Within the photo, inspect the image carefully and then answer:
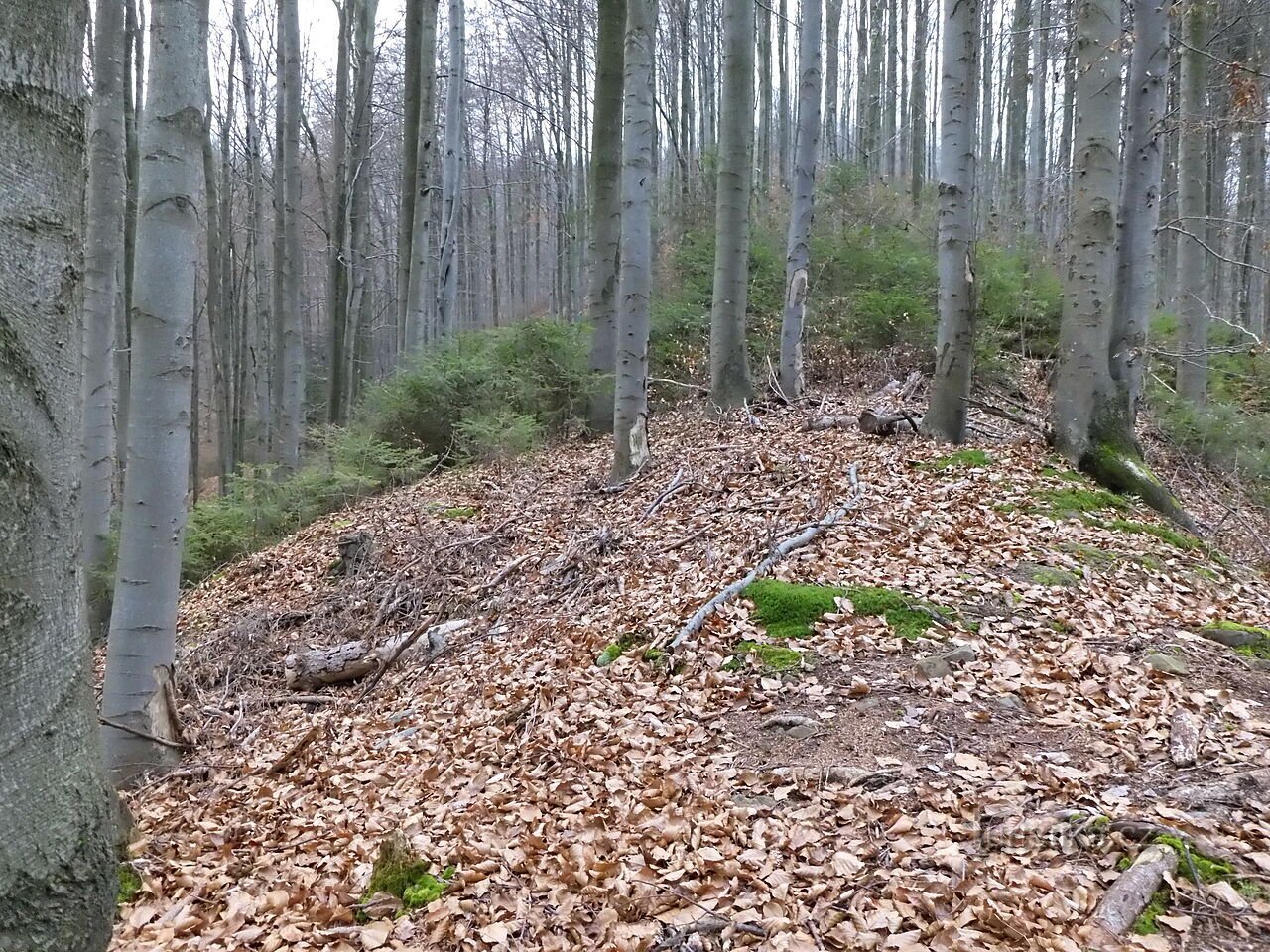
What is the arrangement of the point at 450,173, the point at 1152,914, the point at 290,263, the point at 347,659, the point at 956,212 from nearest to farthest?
the point at 1152,914 < the point at 347,659 < the point at 956,212 < the point at 290,263 < the point at 450,173

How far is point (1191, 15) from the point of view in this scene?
11977 millimetres

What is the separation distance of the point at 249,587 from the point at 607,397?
5583mm

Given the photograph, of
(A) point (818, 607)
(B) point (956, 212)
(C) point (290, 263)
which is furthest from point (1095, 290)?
(C) point (290, 263)

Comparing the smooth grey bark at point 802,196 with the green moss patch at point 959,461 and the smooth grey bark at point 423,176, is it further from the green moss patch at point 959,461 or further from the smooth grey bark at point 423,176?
the smooth grey bark at point 423,176

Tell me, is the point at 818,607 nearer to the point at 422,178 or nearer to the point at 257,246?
the point at 422,178

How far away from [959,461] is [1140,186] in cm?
467

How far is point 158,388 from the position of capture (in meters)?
4.43

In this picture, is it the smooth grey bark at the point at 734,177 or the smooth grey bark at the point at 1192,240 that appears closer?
the smooth grey bark at the point at 734,177

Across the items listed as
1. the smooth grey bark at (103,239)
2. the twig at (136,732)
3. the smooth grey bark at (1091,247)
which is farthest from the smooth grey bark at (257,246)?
the smooth grey bark at (1091,247)

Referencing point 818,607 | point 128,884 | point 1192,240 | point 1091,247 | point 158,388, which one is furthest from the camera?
point 1192,240

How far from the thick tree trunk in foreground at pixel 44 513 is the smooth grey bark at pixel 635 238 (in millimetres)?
7088

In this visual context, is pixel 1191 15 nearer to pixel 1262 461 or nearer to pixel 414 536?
pixel 1262 461

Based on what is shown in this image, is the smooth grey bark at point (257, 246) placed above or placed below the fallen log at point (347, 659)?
above

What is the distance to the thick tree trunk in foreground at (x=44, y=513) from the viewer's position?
156 centimetres
